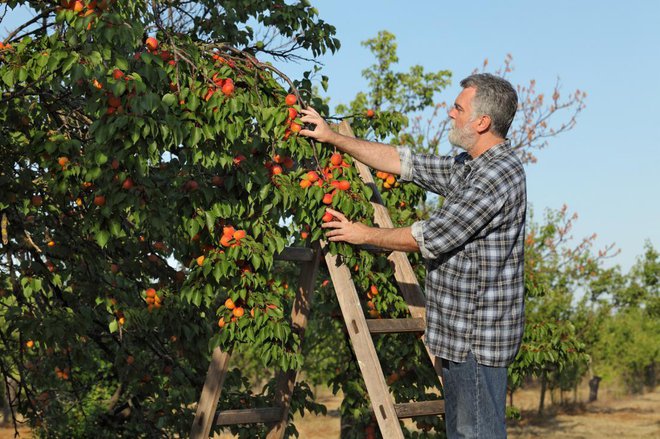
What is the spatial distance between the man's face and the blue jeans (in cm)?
90

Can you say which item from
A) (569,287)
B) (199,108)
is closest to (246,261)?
(199,108)

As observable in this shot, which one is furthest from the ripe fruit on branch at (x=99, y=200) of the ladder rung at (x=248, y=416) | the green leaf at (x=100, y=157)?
the ladder rung at (x=248, y=416)

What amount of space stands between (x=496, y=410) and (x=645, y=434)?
18223 millimetres

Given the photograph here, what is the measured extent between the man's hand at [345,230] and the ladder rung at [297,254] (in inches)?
35.8

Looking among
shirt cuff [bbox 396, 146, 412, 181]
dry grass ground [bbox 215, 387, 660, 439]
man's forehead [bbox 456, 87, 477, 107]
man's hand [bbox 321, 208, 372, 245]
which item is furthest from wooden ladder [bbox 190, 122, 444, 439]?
dry grass ground [bbox 215, 387, 660, 439]

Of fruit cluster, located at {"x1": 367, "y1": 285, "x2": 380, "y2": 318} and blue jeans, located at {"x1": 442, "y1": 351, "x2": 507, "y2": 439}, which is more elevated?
fruit cluster, located at {"x1": 367, "y1": 285, "x2": 380, "y2": 318}

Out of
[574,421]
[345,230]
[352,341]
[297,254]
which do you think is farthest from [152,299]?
[574,421]

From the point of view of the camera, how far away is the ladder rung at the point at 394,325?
4570 mm

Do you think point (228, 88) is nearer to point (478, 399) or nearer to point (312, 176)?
point (312, 176)

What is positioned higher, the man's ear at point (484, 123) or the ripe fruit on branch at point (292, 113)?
the ripe fruit on branch at point (292, 113)

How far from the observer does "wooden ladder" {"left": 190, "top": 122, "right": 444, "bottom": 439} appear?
438 centimetres

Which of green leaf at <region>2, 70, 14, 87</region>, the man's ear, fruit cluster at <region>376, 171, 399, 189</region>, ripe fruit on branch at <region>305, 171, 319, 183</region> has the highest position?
fruit cluster at <region>376, 171, 399, 189</region>

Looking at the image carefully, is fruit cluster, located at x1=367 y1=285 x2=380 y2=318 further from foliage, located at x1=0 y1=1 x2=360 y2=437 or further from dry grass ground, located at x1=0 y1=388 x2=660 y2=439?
dry grass ground, located at x1=0 y1=388 x2=660 y2=439

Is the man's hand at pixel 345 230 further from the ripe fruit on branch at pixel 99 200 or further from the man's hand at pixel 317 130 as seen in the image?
the ripe fruit on branch at pixel 99 200
